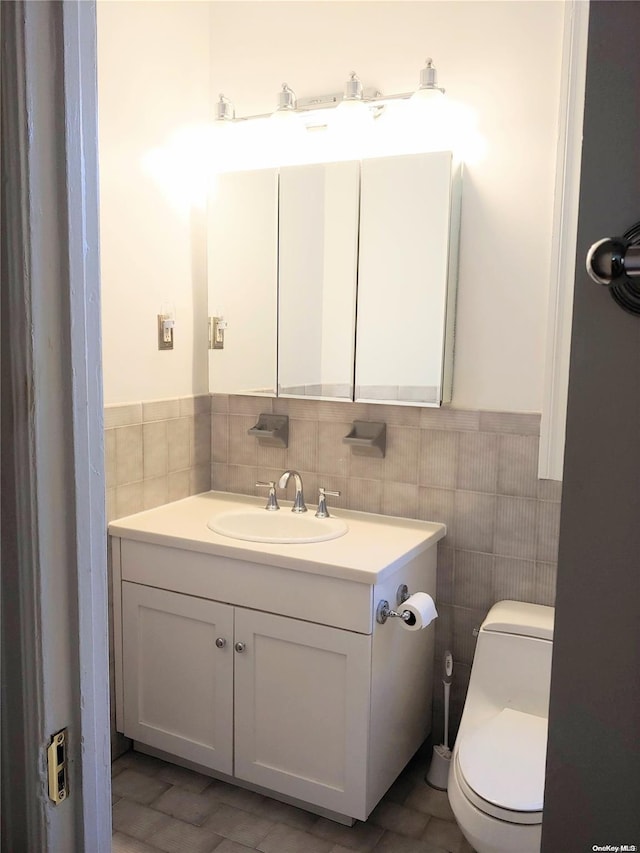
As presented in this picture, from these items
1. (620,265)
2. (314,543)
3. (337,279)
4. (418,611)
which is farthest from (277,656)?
(620,265)

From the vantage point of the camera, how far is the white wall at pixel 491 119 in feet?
6.85

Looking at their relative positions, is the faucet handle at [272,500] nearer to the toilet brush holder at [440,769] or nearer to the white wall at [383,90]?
the white wall at [383,90]

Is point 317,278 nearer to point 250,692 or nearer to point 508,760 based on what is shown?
point 250,692

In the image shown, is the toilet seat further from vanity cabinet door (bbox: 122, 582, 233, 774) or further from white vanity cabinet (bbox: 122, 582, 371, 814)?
vanity cabinet door (bbox: 122, 582, 233, 774)

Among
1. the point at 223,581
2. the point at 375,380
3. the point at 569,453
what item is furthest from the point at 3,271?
the point at 375,380

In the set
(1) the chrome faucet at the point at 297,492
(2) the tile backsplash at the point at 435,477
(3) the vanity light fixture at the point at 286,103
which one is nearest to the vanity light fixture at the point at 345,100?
(3) the vanity light fixture at the point at 286,103

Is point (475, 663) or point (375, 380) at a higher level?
point (375, 380)

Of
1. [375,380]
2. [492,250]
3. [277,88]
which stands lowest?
[375,380]

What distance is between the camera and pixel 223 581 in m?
2.11

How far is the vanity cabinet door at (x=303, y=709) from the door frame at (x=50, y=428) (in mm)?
1238

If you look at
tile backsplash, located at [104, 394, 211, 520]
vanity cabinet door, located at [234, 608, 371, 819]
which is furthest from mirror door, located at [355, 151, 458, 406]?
vanity cabinet door, located at [234, 608, 371, 819]

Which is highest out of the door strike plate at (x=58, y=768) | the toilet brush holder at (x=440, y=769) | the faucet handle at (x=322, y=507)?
the door strike plate at (x=58, y=768)

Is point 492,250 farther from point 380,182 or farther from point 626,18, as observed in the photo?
point 626,18

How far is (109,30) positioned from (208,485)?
1512 millimetres
